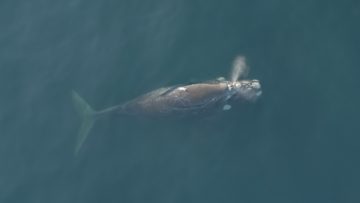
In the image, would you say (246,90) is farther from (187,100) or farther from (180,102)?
(180,102)

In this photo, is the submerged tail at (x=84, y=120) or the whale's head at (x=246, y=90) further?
the submerged tail at (x=84, y=120)

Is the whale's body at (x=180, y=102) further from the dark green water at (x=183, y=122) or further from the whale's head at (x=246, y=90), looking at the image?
the dark green water at (x=183, y=122)

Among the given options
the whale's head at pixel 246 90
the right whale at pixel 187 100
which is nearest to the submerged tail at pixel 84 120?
the right whale at pixel 187 100

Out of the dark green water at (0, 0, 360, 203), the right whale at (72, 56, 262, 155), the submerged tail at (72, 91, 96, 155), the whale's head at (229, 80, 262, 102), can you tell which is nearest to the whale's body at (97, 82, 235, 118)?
the right whale at (72, 56, 262, 155)

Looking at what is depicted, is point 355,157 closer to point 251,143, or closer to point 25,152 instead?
point 251,143

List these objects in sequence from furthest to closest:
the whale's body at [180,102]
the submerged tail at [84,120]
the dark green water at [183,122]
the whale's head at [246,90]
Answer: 1. the submerged tail at [84,120]
2. the whale's head at [246,90]
3. the whale's body at [180,102]
4. the dark green water at [183,122]

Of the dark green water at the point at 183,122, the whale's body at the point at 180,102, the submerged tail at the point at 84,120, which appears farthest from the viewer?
the submerged tail at the point at 84,120

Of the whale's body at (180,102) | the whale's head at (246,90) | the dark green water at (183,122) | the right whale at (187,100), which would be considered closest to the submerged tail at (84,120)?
the right whale at (187,100)

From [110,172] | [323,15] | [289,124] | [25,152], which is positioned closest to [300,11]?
[323,15]
